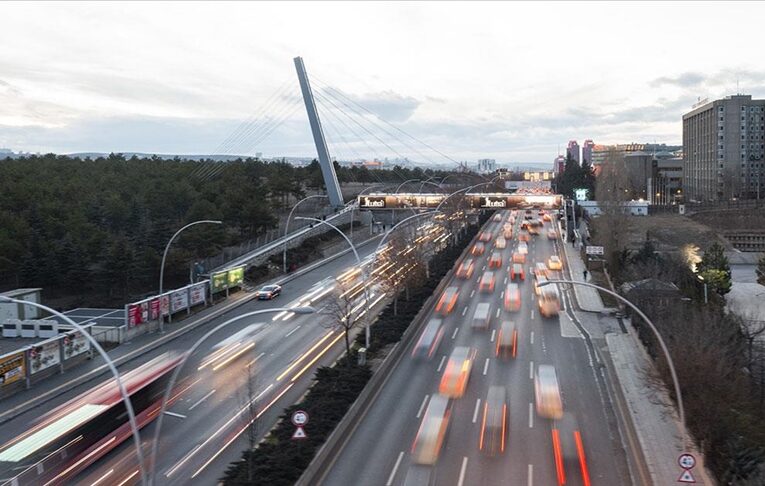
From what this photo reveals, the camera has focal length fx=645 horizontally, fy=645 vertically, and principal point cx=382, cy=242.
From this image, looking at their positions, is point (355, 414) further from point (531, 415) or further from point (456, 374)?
point (531, 415)

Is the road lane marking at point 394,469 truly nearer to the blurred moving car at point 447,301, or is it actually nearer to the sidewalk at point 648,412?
the sidewalk at point 648,412

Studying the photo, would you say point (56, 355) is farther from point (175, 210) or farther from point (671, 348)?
point (175, 210)

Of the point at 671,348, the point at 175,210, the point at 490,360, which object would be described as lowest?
the point at 490,360

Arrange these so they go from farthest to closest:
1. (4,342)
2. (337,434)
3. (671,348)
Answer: (4,342), (671,348), (337,434)

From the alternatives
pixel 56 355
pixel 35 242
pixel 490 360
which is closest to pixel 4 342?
pixel 56 355

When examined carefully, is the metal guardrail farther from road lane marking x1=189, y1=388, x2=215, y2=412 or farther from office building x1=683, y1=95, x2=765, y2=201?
office building x1=683, y1=95, x2=765, y2=201

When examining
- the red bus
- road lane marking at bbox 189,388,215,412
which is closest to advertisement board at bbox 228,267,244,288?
road lane marking at bbox 189,388,215,412

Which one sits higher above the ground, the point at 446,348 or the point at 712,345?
the point at 712,345

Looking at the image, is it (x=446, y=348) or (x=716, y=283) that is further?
(x=716, y=283)

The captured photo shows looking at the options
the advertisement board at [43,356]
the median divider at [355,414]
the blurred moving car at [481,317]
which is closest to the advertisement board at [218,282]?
the median divider at [355,414]
